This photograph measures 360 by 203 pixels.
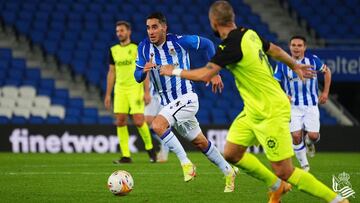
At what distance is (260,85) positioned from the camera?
24.8 feet

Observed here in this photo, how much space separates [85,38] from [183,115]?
512 inches

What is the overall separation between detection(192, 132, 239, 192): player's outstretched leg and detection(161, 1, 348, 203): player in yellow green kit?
A: 211 cm

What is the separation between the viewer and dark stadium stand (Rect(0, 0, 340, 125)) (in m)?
21.3

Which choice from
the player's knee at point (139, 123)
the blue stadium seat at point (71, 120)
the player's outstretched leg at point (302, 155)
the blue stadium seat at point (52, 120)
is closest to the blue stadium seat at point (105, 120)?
the blue stadium seat at point (71, 120)

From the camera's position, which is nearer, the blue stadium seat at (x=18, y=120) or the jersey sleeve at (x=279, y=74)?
the jersey sleeve at (x=279, y=74)

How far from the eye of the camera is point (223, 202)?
8758 mm

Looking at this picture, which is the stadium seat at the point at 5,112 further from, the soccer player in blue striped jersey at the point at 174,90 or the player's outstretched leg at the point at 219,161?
the player's outstretched leg at the point at 219,161

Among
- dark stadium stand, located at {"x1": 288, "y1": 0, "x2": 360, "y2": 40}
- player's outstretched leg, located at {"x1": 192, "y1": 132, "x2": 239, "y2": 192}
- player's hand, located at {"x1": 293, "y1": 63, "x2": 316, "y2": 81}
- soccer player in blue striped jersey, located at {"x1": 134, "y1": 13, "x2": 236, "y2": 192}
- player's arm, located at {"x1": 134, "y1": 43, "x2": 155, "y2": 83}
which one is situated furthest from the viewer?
dark stadium stand, located at {"x1": 288, "y1": 0, "x2": 360, "y2": 40}

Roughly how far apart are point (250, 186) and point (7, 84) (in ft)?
39.1

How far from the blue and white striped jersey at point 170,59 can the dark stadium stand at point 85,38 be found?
9.83 m

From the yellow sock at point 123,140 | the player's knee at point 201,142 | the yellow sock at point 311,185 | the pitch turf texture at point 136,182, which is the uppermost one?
the player's knee at point 201,142

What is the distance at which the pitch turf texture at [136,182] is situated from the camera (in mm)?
9188

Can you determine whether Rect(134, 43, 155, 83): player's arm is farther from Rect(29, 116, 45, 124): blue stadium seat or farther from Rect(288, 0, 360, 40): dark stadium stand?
Rect(288, 0, 360, 40): dark stadium stand

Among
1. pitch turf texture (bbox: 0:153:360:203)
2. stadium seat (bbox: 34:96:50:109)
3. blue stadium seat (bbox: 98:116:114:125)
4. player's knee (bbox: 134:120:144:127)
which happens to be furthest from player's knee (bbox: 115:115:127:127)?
stadium seat (bbox: 34:96:50:109)
